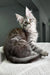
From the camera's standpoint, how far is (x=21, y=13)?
1.60m

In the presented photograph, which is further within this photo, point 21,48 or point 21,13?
point 21,13

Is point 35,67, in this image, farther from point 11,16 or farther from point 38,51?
point 11,16

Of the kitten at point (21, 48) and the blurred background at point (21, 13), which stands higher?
the blurred background at point (21, 13)

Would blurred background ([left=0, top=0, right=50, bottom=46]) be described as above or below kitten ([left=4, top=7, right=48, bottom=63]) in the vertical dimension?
above

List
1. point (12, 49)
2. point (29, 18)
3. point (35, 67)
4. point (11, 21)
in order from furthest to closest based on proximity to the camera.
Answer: point (11, 21) < point (29, 18) < point (12, 49) < point (35, 67)

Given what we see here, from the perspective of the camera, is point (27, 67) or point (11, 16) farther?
point (11, 16)

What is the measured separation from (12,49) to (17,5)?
829mm

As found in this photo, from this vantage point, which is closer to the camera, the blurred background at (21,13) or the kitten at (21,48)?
the kitten at (21,48)

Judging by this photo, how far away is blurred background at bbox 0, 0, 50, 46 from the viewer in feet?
4.93

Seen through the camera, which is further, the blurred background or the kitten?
the blurred background

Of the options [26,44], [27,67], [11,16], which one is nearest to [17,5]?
[11,16]

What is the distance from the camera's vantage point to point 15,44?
93 centimetres

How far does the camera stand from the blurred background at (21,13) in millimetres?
1504

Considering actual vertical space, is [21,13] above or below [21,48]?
above
